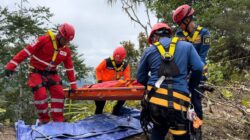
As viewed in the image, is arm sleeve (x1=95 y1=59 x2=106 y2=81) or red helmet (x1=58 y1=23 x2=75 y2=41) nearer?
red helmet (x1=58 y1=23 x2=75 y2=41)

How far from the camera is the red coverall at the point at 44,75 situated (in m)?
6.84

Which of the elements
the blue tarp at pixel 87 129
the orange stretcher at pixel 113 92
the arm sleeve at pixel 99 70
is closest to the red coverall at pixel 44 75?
the orange stretcher at pixel 113 92

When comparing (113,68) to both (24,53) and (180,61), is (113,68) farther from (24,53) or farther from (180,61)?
(180,61)

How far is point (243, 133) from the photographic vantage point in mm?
7039

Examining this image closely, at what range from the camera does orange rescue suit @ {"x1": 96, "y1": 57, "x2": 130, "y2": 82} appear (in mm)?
8156

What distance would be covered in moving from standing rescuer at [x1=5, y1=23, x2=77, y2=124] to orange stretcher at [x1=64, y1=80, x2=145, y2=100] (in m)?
0.23

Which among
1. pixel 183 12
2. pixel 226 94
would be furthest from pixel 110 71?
pixel 183 12

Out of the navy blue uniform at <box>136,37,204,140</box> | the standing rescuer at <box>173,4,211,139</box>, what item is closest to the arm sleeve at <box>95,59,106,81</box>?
the standing rescuer at <box>173,4,211,139</box>

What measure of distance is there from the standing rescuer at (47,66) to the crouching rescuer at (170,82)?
8.71ft

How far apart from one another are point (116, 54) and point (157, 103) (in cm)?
381

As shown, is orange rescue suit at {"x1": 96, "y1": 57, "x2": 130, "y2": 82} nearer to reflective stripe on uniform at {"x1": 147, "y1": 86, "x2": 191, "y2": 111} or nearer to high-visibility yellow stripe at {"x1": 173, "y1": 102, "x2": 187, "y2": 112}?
reflective stripe on uniform at {"x1": 147, "y1": 86, "x2": 191, "y2": 111}

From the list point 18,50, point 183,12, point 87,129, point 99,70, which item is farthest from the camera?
point 18,50

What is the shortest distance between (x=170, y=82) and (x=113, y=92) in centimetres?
194

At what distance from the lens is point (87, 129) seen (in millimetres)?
6262
